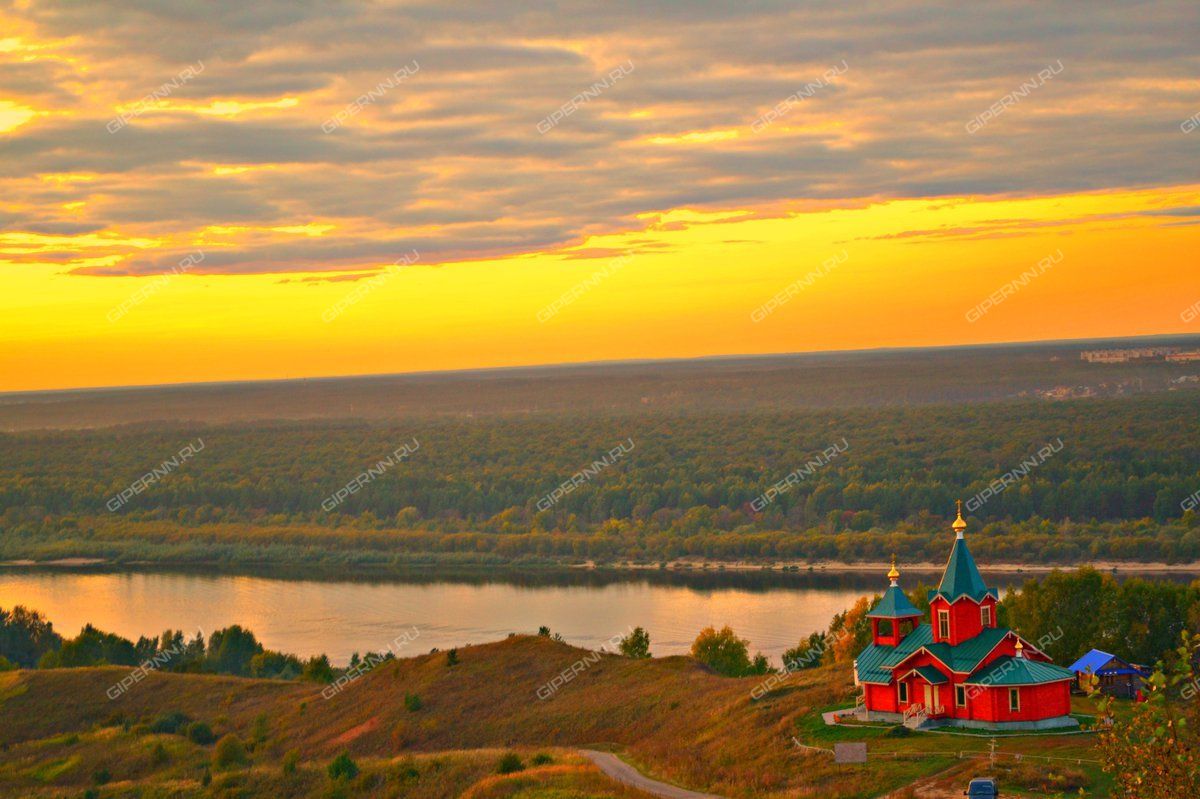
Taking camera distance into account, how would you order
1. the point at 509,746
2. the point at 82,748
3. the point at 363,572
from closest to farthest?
the point at 509,746 < the point at 82,748 < the point at 363,572

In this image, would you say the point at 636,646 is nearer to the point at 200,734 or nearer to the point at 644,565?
the point at 200,734

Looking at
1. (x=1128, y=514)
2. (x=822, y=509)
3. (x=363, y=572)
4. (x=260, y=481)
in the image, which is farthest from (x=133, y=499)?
(x=1128, y=514)

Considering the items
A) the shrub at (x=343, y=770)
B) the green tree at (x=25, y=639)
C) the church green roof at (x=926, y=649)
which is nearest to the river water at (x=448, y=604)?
the green tree at (x=25, y=639)

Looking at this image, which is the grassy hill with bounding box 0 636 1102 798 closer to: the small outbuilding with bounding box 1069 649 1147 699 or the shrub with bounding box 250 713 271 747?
the shrub with bounding box 250 713 271 747

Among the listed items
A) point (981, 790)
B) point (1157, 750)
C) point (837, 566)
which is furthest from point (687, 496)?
point (1157, 750)

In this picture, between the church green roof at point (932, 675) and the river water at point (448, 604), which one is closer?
the church green roof at point (932, 675)

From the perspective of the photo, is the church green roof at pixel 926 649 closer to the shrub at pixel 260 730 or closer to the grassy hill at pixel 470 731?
the grassy hill at pixel 470 731

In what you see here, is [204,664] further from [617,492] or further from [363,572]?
[617,492]
